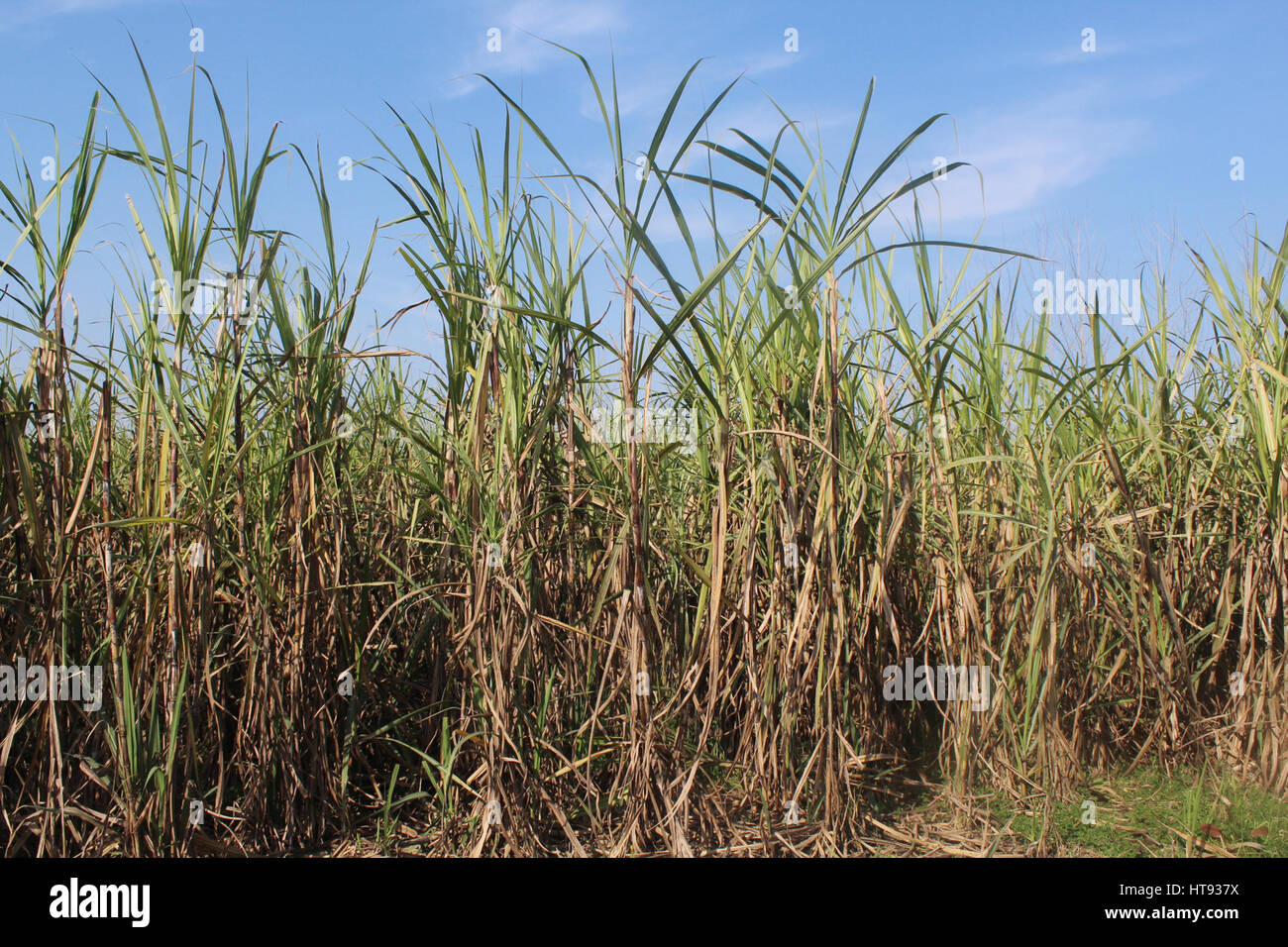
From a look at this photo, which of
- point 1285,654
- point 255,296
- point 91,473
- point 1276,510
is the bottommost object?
point 1285,654

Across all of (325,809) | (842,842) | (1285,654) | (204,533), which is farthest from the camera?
(1285,654)

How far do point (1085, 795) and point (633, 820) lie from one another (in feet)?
4.20

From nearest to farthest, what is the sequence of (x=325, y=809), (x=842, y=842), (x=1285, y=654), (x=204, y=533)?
(x=204, y=533)
(x=842, y=842)
(x=325, y=809)
(x=1285, y=654)

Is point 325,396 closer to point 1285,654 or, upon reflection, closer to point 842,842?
point 842,842

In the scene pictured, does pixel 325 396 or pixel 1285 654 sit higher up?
pixel 325 396

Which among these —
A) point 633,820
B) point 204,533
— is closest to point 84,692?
point 204,533

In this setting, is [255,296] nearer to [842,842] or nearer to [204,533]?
[204,533]

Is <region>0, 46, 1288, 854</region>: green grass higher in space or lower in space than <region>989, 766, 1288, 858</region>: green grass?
higher

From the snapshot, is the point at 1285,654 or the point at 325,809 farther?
the point at 1285,654

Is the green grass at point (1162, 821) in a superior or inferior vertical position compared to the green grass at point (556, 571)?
inferior

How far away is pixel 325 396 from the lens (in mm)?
2100

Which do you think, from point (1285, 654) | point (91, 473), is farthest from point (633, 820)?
point (1285, 654)
